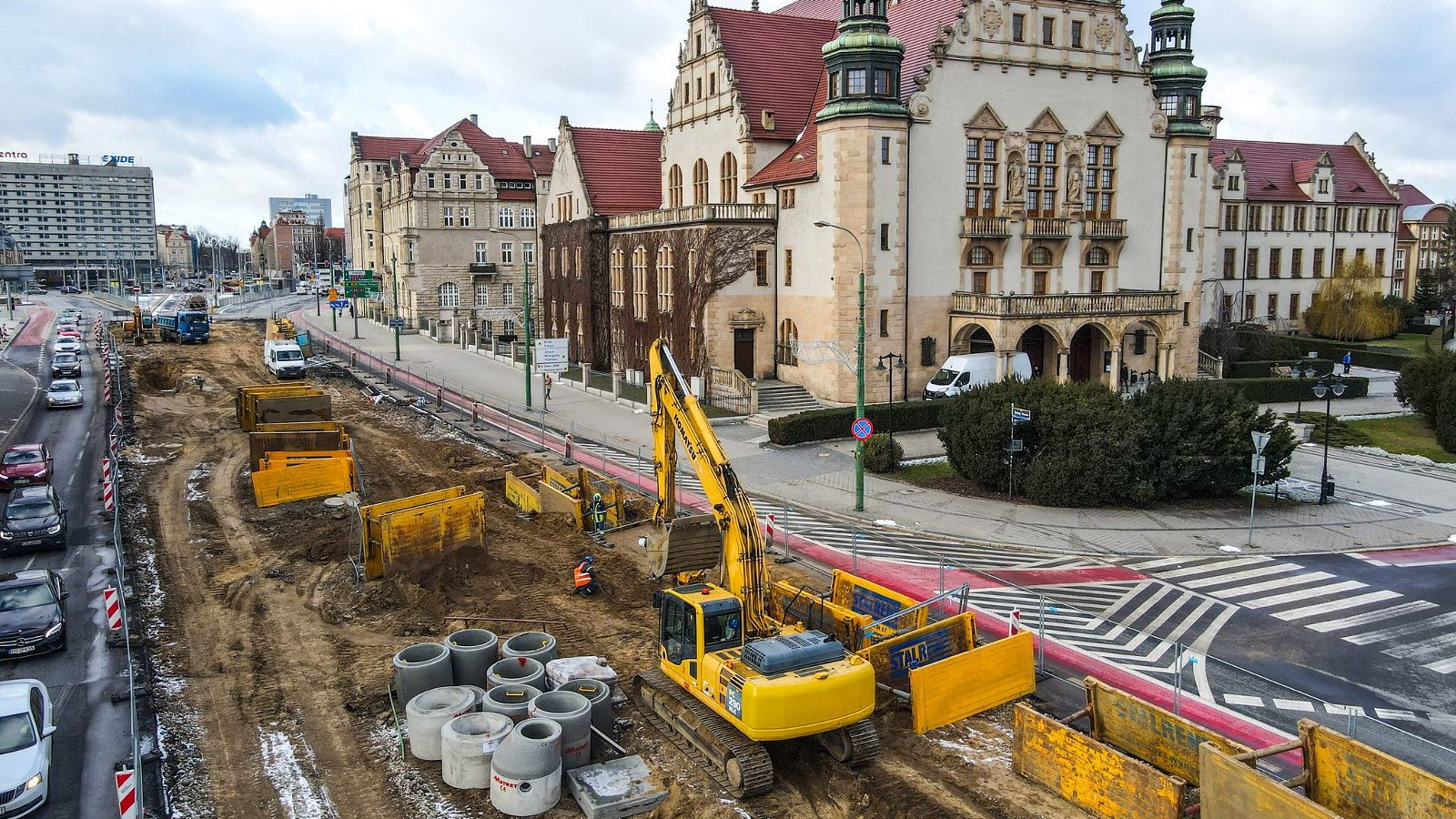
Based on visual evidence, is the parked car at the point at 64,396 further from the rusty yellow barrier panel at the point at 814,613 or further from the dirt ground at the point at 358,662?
the rusty yellow barrier panel at the point at 814,613

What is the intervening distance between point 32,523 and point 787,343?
30439mm

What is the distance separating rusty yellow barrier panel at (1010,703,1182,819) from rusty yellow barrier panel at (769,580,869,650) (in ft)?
10.7

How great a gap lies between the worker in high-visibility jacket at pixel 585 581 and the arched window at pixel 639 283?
→ 31.2m

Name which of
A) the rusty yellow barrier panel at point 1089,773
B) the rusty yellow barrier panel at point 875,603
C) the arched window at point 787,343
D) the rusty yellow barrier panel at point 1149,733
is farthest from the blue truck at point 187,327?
the rusty yellow barrier panel at point 1149,733

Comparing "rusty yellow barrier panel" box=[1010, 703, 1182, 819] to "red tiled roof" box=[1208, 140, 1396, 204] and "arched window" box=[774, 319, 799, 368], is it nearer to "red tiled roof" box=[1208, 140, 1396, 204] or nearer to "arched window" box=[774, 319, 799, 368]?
"arched window" box=[774, 319, 799, 368]

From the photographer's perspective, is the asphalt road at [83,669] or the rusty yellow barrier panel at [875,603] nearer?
the asphalt road at [83,669]

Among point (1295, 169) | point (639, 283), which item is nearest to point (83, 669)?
point (639, 283)

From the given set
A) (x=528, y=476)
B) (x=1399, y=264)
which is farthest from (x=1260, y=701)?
(x=1399, y=264)

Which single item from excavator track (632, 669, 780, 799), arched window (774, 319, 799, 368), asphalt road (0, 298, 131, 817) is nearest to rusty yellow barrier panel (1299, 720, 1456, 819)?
excavator track (632, 669, 780, 799)

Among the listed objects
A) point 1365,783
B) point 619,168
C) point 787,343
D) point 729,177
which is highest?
point 619,168

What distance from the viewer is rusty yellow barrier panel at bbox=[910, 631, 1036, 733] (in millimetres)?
15531

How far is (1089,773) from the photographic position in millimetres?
13367

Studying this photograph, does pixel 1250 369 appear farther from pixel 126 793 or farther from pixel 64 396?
pixel 64 396

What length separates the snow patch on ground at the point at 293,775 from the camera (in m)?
13.4
